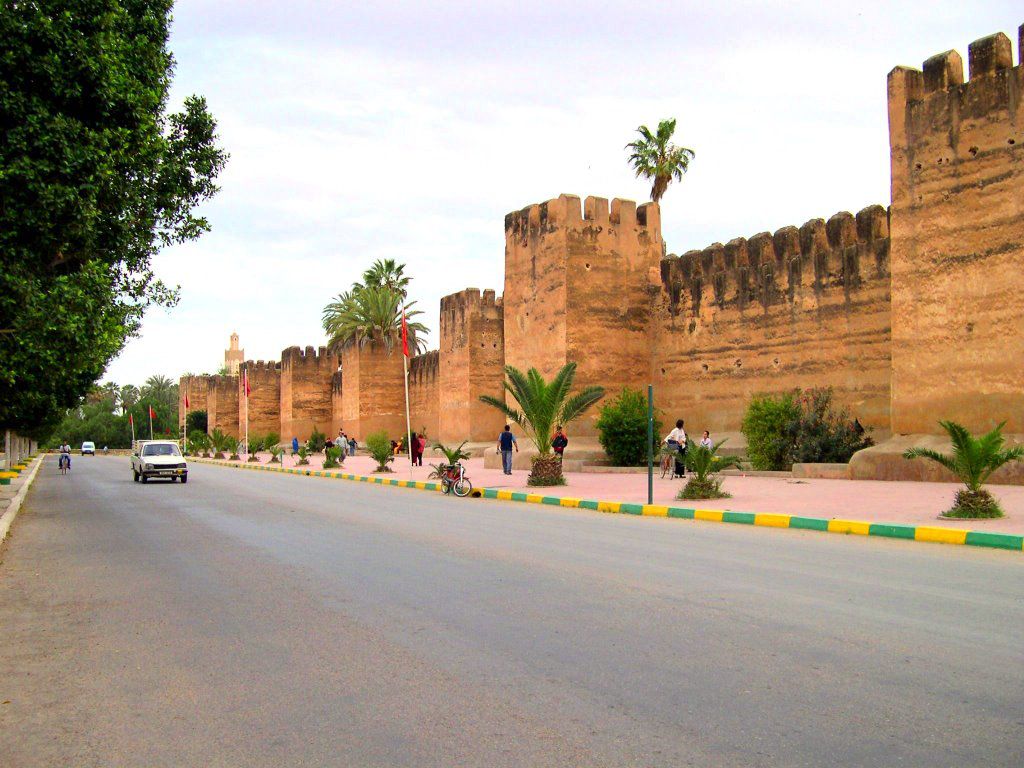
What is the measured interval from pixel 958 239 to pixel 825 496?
20.0 feet

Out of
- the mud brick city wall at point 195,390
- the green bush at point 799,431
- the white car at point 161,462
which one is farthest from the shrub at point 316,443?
the green bush at point 799,431

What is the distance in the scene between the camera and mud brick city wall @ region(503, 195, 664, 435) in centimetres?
2725

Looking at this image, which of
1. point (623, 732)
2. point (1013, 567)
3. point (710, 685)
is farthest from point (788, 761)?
point (1013, 567)

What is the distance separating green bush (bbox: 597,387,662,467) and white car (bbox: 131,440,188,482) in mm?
12350

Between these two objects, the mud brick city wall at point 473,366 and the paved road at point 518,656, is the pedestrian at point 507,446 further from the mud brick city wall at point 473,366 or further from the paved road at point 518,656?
the paved road at point 518,656

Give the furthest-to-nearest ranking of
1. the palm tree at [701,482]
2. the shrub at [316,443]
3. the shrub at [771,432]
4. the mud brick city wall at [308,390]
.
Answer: the mud brick city wall at [308,390] → the shrub at [316,443] → the shrub at [771,432] → the palm tree at [701,482]

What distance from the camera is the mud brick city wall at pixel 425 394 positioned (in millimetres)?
46406

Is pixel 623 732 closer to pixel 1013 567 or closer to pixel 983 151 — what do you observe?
pixel 1013 567

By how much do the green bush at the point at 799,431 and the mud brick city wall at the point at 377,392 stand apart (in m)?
31.7

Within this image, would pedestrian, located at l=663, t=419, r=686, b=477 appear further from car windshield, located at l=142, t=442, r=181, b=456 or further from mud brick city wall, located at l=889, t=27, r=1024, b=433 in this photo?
car windshield, located at l=142, t=442, r=181, b=456

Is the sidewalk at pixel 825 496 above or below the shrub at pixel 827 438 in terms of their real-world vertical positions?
below

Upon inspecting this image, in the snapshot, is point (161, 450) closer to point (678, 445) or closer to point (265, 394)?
point (678, 445)

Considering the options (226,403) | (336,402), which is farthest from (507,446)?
(226,403)

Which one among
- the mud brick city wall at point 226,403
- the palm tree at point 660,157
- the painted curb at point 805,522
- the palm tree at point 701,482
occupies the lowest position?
the painted curb at point 805,522
